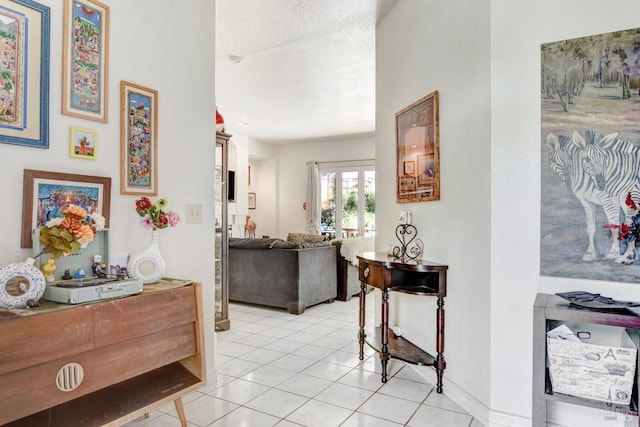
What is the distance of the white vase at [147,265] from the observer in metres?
1.92

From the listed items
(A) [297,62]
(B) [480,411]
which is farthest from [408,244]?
(A) [297,62]

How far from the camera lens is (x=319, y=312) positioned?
14.6 feet

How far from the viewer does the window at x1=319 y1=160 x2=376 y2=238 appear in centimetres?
781

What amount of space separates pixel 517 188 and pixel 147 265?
6.40 ft

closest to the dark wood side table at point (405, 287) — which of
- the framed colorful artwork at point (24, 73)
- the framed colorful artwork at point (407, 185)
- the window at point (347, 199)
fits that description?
the framed colorful artwork at point (407, 185)

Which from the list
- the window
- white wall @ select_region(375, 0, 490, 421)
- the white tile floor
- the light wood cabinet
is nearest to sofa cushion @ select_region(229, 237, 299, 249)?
the light wood cabinet

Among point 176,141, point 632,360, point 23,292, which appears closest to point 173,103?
point 176,141

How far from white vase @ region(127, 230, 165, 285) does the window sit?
595cm

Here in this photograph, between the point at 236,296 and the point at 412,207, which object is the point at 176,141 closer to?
the point at 412,207

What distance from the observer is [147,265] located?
1979 mm

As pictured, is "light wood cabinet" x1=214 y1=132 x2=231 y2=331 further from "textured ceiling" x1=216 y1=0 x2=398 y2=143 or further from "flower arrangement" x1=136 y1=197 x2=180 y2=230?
"flower arrangement" x1=136 y1=197 x2=180 y2=230

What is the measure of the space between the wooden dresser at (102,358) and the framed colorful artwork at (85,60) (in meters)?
0.97

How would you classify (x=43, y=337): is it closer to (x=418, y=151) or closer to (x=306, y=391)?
(x=306, y=391)

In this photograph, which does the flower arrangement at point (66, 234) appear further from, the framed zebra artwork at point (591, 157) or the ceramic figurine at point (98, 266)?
the framed zebra artwork at point (591, 157)
